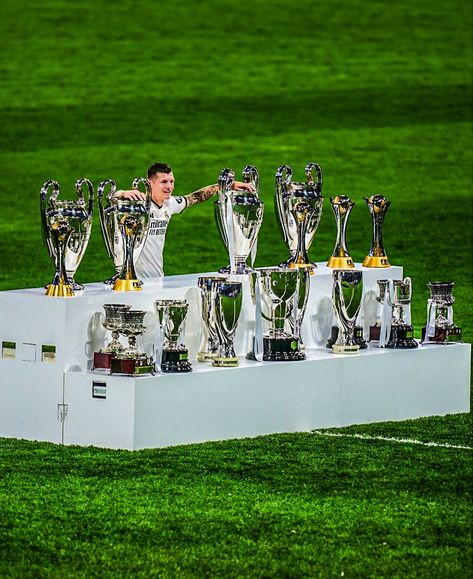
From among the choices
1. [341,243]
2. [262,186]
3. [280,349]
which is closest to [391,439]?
[280,349]

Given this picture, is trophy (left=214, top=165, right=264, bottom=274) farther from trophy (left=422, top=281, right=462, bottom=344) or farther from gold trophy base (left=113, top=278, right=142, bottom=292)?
trophy (left=422, top=281, right=462, bottom=344)

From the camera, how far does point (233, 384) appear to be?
8.68 meters

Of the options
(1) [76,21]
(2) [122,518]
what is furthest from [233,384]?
(1) [76,21]

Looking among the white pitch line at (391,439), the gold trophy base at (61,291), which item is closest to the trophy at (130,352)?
the gold trophy base at (61,291)

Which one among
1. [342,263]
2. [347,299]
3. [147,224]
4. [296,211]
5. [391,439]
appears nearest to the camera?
[391,439]

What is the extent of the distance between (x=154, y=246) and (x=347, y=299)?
1182mm

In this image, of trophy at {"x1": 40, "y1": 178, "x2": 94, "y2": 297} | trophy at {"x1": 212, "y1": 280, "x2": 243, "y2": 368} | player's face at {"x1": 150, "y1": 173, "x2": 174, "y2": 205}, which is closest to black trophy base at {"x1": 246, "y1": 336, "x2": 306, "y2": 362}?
trophy at {"x1": 212, "y1": 280, "x2": 243, "y2": 368}

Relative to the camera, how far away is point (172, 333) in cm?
855

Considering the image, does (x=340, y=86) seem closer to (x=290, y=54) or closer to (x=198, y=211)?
(x=290, y=54)

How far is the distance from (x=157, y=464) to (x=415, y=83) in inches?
636

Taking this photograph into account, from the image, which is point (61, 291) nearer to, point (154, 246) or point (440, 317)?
point (154, 246)

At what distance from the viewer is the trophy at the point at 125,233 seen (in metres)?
8.80

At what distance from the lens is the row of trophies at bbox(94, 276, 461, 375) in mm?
8375

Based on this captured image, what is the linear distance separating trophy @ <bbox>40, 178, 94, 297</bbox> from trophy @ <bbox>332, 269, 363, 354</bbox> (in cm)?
132
